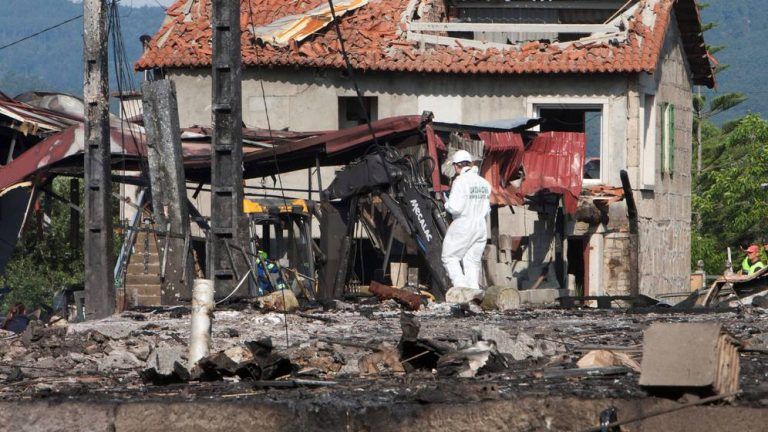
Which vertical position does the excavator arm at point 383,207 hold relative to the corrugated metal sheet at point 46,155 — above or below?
below

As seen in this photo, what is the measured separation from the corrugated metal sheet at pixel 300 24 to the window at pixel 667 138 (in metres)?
6.57

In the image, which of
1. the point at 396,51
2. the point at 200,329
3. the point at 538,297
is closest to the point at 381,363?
the point at 200,329

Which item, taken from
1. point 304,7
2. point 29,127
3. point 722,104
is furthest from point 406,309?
point 722,104

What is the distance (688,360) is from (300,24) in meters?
21.6

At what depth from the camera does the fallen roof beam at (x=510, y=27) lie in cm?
2869

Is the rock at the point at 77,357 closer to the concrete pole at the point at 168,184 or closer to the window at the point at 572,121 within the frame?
the concrete pole at the point at 168,184

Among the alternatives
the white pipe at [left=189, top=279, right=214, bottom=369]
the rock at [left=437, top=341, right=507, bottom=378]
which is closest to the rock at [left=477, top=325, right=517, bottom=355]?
the rock at [left=437, top=341, right=507, bottom=378]

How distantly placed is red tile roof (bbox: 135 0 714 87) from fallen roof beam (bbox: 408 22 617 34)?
0.30m

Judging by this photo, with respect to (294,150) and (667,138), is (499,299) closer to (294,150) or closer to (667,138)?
(294,150)

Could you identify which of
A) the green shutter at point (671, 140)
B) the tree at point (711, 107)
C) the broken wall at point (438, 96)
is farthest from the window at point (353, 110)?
the tree at point (711, 107)

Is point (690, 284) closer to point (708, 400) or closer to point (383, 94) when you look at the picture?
point (383, 94)

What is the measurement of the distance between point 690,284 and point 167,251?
1655 cm

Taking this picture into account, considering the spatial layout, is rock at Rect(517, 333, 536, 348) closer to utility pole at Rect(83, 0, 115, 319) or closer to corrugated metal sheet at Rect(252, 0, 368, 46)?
utility pole at Rect(83, 0, 115, 319)

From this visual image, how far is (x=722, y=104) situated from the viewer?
70.6 meters
